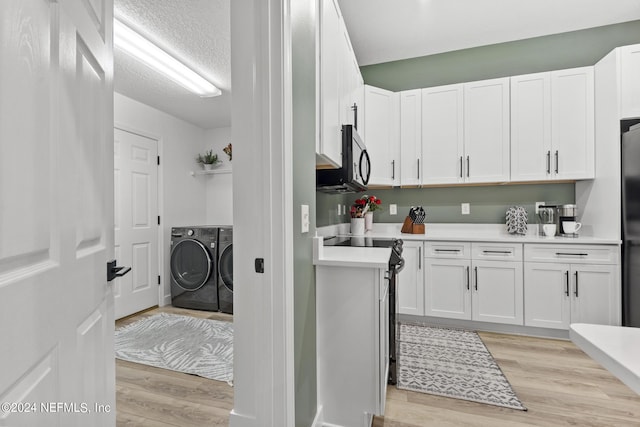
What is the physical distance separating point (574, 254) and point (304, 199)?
260 centimetres

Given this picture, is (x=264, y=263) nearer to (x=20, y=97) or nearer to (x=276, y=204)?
(x=276, y=204)

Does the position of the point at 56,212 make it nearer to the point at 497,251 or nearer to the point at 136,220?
the point at 497,251

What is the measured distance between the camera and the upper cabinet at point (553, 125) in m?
2.86

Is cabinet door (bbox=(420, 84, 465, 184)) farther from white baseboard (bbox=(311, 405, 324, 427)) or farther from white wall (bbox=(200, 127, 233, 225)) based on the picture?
white wall (bbox=(200, 127, 233, 225))

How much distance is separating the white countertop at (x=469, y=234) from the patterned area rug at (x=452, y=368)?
890 mm

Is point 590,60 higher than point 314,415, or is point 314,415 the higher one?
point 590,60

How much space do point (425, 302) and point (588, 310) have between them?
4.29 feet

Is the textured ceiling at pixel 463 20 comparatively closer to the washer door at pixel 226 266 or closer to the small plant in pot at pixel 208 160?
the small plant in pot at pixel 208 160

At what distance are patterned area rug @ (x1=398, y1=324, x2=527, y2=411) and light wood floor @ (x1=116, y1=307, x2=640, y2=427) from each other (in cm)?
7

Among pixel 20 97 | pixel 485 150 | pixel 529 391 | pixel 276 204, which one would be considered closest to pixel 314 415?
pixel 276 204

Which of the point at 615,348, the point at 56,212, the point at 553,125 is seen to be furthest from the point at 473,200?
the point at 56,212

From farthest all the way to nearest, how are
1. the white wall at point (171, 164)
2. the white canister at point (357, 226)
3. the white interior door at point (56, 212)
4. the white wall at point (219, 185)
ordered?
1. the white wall at point (219, 185)
2. the white wall at point (171, 164)
3. the white canister at point (357, 226)
4. the white interior door at point (56, 212)

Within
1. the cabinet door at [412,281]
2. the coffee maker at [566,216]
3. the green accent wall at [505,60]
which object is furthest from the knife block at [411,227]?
the green accent wall at [505,60]

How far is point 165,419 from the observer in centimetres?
172
